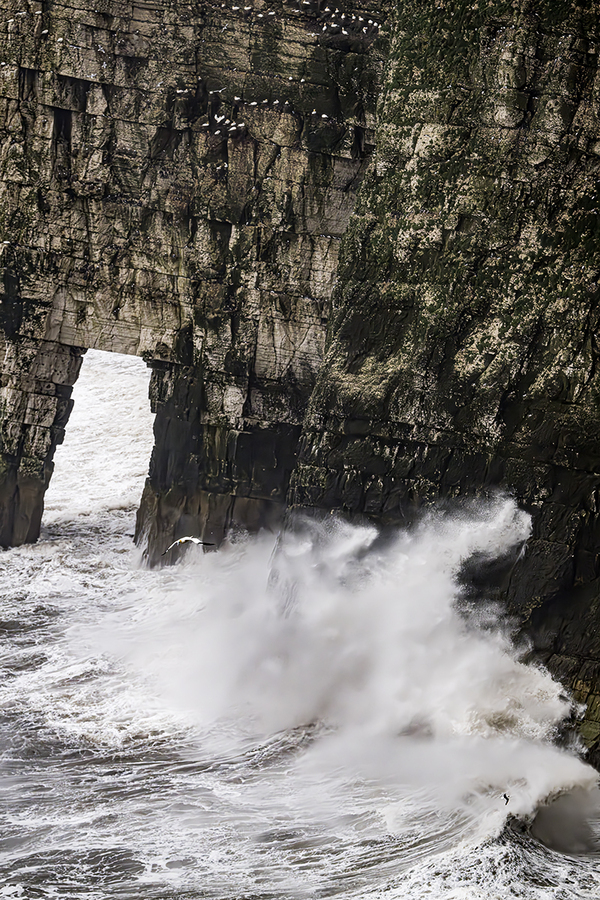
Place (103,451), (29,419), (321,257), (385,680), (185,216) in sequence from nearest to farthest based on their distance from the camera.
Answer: (385,680)
(321,257)
(185,216)
(29,419)
(103,451)

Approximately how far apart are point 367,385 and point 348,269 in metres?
1.96

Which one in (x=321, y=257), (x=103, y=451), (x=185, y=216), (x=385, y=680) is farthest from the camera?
(x=103, y=451)

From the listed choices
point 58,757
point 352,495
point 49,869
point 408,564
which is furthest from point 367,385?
point 49,869

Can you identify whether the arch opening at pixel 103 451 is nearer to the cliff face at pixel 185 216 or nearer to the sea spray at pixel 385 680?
the cliff face at pixel 185 216

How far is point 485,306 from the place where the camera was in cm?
1755

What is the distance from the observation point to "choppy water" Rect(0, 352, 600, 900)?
46.0 feet

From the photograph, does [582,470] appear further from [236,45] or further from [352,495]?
[236,45]

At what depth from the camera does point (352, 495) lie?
1855 cm

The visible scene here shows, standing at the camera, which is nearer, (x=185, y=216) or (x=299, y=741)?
(x=299, y=741)

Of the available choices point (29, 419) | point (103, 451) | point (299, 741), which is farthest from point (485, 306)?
point (103, 451)

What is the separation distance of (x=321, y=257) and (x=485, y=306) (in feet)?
20.0

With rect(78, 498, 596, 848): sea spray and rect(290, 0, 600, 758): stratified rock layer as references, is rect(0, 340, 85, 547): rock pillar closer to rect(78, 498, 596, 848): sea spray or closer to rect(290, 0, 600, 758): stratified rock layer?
rect(78, 498, 596, 848): sea spray

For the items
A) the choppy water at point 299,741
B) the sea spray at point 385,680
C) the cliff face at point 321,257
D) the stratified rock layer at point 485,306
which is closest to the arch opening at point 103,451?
the cliff face at point 321,257

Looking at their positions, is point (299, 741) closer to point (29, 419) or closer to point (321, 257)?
point (321, 257)
